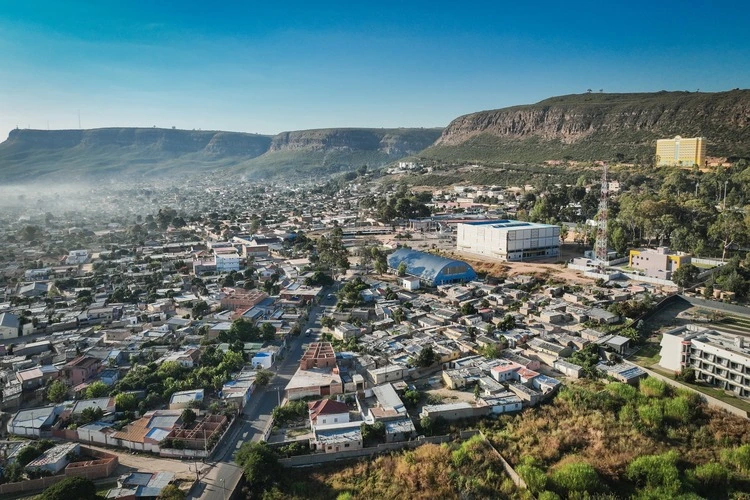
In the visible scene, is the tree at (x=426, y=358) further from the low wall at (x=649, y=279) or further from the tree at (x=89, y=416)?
the low wall at (x=649, y=279)

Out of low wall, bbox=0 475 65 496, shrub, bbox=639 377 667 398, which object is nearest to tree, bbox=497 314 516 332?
shrub, bbox=639 377 667 398

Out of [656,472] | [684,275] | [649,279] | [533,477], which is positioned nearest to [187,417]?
[533,477]

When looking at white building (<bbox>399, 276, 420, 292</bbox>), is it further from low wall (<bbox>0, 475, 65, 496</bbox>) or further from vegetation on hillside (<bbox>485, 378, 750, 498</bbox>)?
low wall (<bbox>0, 475, 65, 496</bbox>)

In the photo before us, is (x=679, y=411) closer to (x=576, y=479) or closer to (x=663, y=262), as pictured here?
(x=576, y=479)

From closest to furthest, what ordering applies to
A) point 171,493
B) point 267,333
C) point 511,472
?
point 171,493, point 511,472, point 267,333

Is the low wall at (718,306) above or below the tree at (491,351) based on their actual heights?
above

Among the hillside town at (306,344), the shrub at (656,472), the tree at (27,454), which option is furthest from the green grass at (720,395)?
the tree at (27,454)

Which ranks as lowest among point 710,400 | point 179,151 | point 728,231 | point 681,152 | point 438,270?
point 710,400
